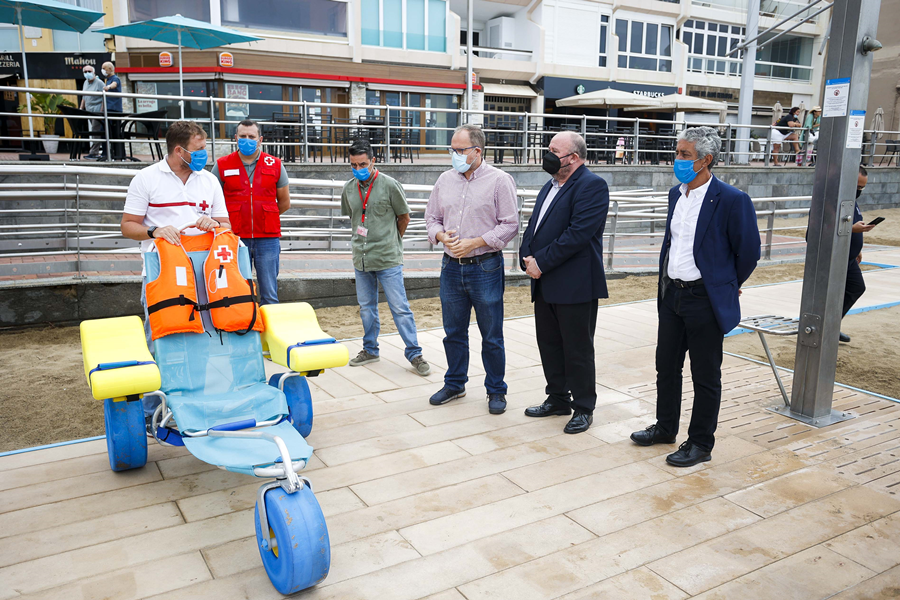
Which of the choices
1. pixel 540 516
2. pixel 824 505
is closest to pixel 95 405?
pixel 540 516

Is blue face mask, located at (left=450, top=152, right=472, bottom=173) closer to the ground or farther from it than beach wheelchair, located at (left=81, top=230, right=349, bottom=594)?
farther from it

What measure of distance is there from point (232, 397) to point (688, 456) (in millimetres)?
2556

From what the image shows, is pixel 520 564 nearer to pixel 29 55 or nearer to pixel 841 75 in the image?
pixel 841 75

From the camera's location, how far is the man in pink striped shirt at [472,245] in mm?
4480

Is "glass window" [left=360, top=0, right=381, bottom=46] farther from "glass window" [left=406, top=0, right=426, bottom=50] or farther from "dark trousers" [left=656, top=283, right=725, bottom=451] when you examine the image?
"dark trousers" [left=656, top=283, right=725, bottom=451]

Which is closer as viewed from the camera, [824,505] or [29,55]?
[824,505]

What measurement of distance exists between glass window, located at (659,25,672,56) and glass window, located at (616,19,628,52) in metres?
2.17

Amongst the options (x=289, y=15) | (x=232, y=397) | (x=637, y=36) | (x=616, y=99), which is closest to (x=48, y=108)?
(x=289, y=15)

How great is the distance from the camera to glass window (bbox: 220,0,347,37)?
21188mm

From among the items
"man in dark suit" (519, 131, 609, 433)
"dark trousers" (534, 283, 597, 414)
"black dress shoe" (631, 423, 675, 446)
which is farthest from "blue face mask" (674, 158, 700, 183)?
"black dress shoe" (631, 423, 675, 446)

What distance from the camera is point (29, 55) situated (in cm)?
1966

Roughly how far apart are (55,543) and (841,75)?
4.96 metres

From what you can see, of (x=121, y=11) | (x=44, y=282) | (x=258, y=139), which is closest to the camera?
(x=258, y=139)

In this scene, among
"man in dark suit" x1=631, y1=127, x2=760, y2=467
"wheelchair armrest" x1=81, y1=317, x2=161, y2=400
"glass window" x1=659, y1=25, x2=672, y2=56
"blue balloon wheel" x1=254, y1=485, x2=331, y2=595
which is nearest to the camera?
"blue balloon wheel" x1=254, y1=485, x2=331, y2=595
